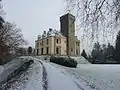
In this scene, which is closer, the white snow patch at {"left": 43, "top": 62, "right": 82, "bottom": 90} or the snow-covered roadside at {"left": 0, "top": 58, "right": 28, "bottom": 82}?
the white snow patch at {"left": 43, "top": 62, "right": 82, "bottom": 90}

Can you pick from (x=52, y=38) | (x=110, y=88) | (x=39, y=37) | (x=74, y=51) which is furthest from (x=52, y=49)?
(x=110, y=88)

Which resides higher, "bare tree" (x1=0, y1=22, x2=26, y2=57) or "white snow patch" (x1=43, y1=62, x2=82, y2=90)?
"bare tree" (x1=0, y1=22, x2=26, y2=57)

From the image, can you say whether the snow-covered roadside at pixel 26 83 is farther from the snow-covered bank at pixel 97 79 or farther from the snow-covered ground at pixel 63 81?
the snow-covered bank at pixel 97 79

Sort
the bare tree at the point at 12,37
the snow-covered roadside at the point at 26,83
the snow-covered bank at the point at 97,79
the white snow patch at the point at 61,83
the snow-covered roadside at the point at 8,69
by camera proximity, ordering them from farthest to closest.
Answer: the bare tree at the point at 12,37 → the snow-covered roadside at the point at 8,69 → the snow-covered bank at the point at 97,79 → the snow-covered roadside at the point at 26,83 → the white snow patch at the point at 61,83

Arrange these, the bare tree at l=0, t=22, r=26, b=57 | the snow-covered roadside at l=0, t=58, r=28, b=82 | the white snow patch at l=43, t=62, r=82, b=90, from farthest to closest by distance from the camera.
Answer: the bare tree at l=0, t=22, r=26, b=57 < the snow-covered roadside at l=0, t=58, r=28, b=82 < the white snow patch at l=43, t=62, r=82, b=90

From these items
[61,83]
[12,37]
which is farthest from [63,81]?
[12,37]

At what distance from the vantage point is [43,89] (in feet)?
31.1

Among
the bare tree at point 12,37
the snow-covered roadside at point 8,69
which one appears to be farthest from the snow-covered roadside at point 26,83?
the bare tree at point 12,37

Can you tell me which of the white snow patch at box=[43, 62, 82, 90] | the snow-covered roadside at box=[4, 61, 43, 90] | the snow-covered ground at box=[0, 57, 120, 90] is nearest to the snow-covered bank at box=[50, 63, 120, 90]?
the snow-covered ground at box=[0, 57, 120, 90]

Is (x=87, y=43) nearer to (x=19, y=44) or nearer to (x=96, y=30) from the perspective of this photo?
(x=96, y=30)

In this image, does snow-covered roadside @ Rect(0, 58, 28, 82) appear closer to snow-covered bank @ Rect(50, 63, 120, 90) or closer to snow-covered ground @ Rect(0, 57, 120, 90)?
snow-covered ground @ Rect(0, 57, 120, 90)

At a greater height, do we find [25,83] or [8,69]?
[8,69]

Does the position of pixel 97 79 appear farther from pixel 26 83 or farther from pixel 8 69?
pixel 8 69

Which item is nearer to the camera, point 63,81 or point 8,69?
point 63,81
